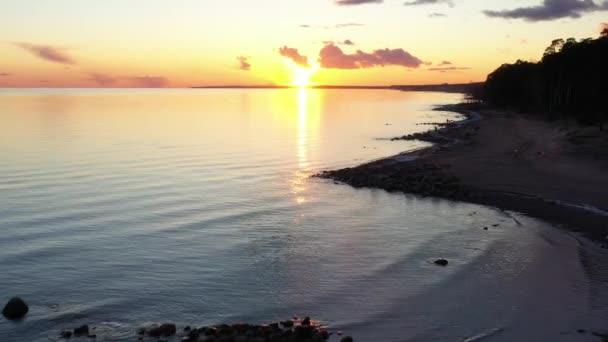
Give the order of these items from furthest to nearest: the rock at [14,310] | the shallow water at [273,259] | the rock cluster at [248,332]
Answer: the shallow water at [273,259], the rock at [14,310], the rock cluster at [248,332]

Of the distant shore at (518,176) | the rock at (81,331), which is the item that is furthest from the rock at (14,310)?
the distant shore at (518,176)

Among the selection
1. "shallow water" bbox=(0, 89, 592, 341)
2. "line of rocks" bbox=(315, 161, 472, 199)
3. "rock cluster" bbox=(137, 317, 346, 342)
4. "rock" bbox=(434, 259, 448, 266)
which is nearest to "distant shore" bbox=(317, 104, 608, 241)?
"line of rocks" bbox=(315, 161, 472, 199)

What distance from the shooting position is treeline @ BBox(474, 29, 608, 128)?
77.6 metres

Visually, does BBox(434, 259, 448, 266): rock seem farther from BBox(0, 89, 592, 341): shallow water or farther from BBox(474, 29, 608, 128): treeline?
BBox(474, 29, 608, 128): treeline

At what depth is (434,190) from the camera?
33938 millimetres

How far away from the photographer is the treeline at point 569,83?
77.6 metres

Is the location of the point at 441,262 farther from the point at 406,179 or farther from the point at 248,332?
the point at 406,179

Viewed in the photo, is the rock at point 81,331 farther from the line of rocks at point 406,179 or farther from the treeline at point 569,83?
the treeline at point 569,83

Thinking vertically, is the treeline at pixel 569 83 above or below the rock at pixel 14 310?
above

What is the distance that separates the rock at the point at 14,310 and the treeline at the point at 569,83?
61.9 meters

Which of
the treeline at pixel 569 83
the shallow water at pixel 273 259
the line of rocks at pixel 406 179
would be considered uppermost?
the treeline at pixel 569 83

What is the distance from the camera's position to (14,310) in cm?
1537

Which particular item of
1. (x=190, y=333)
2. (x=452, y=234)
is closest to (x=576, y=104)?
(x=452, y=234)

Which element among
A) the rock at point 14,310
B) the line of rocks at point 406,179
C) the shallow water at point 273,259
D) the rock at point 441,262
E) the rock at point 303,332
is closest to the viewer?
the rock at point 303,332
